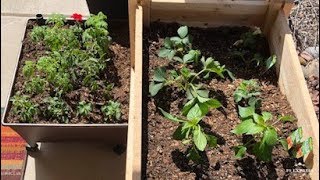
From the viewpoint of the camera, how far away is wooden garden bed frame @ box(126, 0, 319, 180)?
146 cm

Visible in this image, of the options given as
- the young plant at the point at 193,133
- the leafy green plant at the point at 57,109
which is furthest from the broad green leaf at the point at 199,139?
the leafy green plant at the point at 57,109

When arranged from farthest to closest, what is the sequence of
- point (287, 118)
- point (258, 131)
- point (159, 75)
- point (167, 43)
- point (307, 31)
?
point (307, 31)
point (167, 43)
point (159, 75)
point (287, 118)
point (258, 131)

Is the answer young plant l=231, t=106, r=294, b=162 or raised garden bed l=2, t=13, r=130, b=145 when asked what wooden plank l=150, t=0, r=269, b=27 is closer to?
raised garden bed l=2, t=13, r=130, b=145

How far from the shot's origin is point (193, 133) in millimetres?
1372

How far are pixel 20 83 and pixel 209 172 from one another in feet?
3.06

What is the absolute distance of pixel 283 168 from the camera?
1.41m

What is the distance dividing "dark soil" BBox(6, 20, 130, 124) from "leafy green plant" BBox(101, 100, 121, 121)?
0.09ft

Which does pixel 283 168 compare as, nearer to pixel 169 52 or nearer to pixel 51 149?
pixel 169 52

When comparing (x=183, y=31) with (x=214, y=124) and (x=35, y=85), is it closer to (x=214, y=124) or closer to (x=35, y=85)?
(x=214, y=124)

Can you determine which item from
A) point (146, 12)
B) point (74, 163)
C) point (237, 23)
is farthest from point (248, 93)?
point (74, 163)

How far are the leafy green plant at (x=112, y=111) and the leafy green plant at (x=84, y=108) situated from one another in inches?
2.1

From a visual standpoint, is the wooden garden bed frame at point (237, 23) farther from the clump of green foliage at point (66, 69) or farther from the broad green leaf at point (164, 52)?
the clump of green foliage at point (66, 69)

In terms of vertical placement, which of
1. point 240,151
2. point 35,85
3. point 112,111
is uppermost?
point 35,85

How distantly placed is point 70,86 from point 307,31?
1.16 meters
